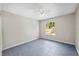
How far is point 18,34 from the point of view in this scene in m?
1.46

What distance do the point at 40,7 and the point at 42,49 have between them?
2.18 ft

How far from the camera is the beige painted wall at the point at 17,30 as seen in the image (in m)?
1.37

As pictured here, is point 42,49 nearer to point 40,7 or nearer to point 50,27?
point 50,27

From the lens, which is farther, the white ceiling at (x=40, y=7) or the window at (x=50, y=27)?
the window at (x=50, y=27)

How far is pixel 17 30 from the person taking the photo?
57.1 inches

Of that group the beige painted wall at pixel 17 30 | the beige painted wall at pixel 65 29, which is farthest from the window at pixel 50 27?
the beige painted wall at pixel 17 30

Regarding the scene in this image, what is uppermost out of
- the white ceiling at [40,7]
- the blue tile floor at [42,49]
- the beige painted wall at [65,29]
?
the white ceiling at [40,7]

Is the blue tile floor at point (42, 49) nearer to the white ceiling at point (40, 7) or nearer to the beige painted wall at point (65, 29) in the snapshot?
the beige painted wall at point (65, 29)

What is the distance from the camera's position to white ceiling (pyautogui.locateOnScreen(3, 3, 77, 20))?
4.54 feet

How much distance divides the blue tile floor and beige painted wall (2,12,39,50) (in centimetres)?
9


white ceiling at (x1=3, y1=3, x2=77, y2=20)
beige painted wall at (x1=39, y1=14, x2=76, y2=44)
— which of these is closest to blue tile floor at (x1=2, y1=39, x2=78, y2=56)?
beige painted wall at (x1=39, y1=14, x2=76, y2=44)

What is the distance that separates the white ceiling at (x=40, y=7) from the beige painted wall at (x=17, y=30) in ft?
0.31

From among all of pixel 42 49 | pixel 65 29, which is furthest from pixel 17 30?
pixel 65 29

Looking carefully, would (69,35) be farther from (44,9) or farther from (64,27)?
(44,9)
